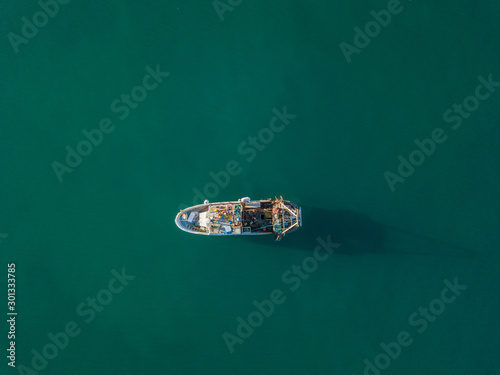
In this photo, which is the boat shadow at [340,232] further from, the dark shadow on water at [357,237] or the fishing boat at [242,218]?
the fishing boat at [242,218]

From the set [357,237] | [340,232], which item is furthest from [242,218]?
[357,237]

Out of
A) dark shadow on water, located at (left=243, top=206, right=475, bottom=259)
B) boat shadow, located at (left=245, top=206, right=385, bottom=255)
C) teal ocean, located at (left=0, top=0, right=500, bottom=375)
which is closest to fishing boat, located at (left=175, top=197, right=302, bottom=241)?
teal ocean, located at (left=0, top=0, right=500, bottom=375)

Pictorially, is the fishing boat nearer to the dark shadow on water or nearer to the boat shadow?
the dark shadow on water

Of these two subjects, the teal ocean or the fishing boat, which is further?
the teal ocean

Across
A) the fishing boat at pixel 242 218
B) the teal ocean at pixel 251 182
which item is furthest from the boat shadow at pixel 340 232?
the fishing boat at pixel 242 218

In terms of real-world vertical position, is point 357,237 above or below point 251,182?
below

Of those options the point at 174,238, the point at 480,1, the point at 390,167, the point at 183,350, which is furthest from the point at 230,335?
the point at 480,1

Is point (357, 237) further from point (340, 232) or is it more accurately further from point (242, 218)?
point (242, 218)
